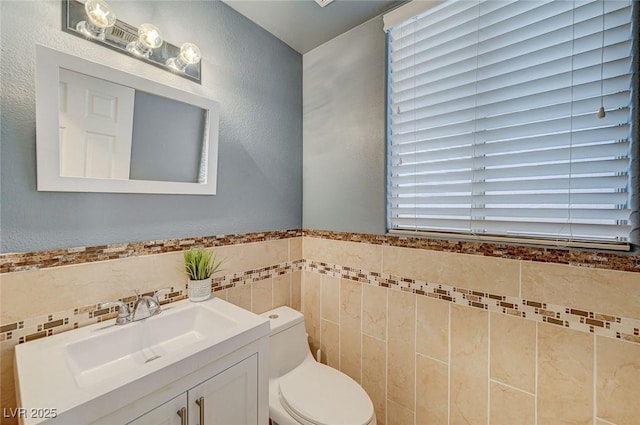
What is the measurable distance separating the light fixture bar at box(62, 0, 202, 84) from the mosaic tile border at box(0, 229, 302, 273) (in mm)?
799

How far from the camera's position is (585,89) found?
0.94m

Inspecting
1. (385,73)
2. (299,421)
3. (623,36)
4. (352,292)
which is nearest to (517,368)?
(352,292)

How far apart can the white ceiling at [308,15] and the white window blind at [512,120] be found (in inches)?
9.3

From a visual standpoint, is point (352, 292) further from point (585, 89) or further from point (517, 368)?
point (585, 89)

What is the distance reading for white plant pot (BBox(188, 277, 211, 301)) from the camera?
1.21 m

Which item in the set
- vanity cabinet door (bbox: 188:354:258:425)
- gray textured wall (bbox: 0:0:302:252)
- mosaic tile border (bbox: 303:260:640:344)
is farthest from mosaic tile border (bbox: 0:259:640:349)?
vanity cabinet door (bbox: 188:354:258:425)

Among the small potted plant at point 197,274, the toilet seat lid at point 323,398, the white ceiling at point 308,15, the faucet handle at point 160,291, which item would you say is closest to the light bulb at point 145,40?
the white ceiling at point 308,15

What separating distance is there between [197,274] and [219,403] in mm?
555

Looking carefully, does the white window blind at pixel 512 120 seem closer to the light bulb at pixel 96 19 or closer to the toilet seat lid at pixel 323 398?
the toilet seat lid at pixel 323 398

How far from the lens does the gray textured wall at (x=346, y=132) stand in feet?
4.79

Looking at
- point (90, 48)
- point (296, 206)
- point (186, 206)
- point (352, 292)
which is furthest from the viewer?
point (296, 206)

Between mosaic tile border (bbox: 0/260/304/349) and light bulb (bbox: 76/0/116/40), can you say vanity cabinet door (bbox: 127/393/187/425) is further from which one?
light bulb (bbox: 76/0/116/40)

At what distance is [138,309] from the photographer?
1.03 metres

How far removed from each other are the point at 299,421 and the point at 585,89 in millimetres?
1727
